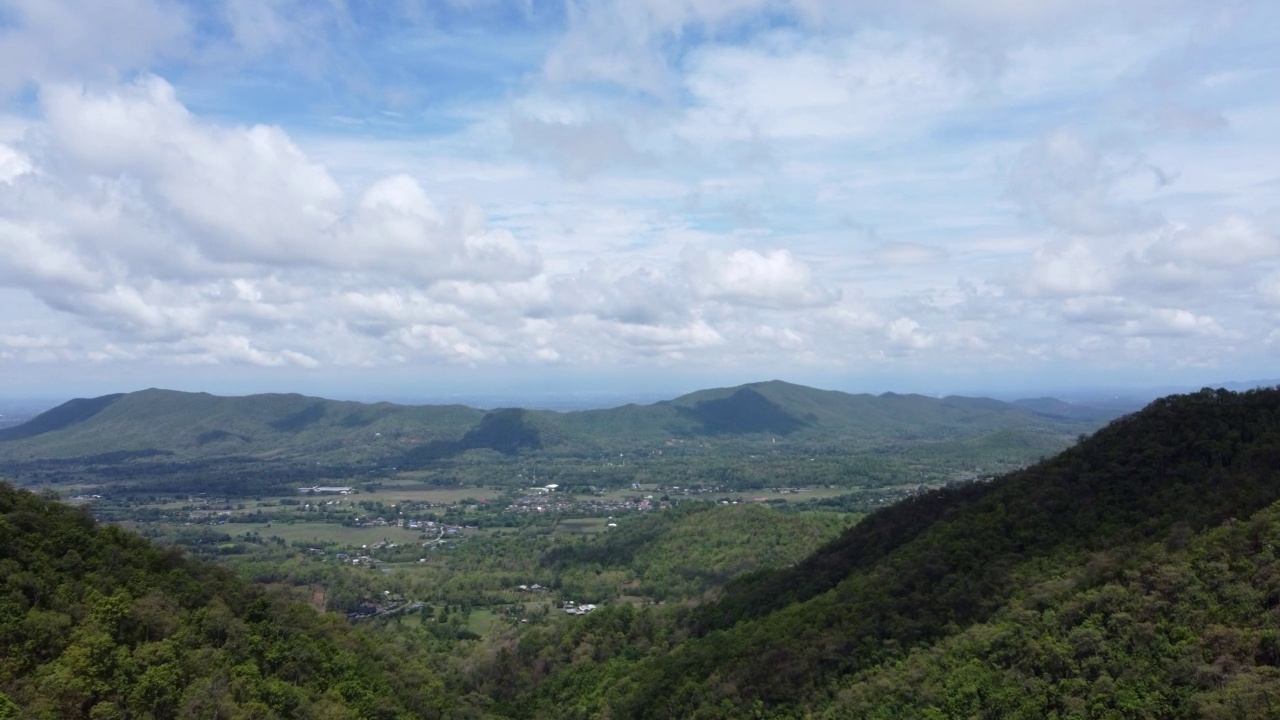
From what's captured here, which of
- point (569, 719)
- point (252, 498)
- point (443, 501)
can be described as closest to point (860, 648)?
point (569, 719)

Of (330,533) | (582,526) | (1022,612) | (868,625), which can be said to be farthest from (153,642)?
(582,526)

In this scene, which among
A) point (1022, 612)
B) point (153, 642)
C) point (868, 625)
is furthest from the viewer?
point (868, 625)

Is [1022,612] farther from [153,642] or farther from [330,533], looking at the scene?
[330,533]

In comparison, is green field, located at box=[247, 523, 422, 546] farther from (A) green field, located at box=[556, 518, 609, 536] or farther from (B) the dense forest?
(B) the dense forest

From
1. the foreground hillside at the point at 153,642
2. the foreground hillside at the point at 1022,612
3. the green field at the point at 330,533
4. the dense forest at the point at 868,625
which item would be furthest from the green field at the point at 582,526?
the foreground hillside at the point at 153,642

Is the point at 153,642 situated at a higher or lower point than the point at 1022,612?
higher

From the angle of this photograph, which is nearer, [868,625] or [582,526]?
[868,625]
